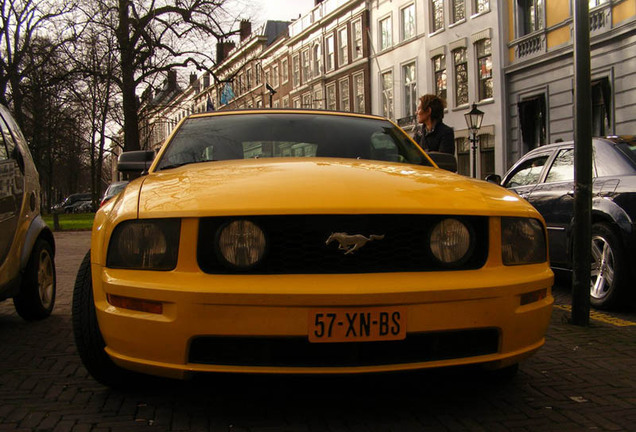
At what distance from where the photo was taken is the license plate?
2520 millimetres

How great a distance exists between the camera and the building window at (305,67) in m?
44.5

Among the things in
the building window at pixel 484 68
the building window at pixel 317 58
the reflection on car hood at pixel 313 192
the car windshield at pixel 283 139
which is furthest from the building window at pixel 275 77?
the reflection on car hood at pixel 313 192

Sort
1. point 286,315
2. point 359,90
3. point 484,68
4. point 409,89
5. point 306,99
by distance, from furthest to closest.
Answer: point 306,99, point 359,90, point 409,89, point 484,68, point 286,315

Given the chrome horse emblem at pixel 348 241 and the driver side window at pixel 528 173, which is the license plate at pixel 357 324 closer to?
the chrome horse emblem at pixel 348 241

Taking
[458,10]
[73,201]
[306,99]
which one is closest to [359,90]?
[306,99]

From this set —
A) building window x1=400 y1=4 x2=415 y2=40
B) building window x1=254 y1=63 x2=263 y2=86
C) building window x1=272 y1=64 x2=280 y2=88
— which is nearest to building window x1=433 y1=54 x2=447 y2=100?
building window x1=400 y1=4 x2=415 y2=40

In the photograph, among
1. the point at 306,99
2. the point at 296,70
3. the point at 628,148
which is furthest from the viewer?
the point at 296,70

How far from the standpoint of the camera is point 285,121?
4.30 m

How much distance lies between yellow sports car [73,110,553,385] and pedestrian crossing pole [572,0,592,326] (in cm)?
200

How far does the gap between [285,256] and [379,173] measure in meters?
0.78

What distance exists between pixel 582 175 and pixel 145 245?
11.0 ft

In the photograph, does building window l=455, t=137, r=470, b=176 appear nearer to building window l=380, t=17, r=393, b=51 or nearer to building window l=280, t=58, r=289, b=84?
building window l=380, t=17, r=393, b=51

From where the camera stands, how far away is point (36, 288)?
5.27 metres

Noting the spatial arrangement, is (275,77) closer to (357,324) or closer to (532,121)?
(532,121)
